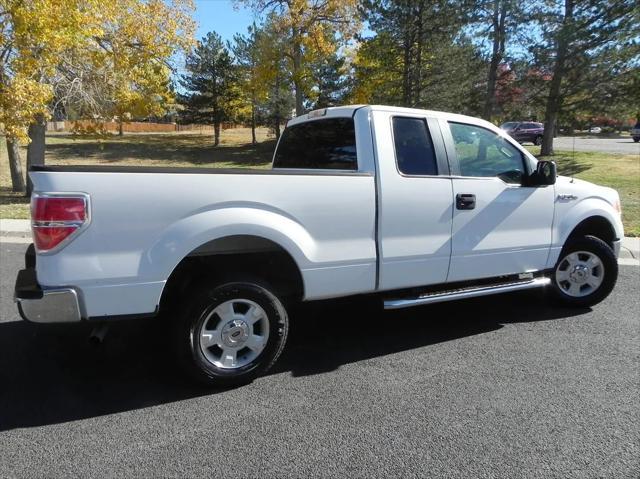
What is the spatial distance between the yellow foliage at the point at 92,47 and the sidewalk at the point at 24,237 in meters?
2.14

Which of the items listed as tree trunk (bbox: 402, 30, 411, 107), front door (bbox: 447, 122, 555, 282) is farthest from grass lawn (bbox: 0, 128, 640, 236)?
tree trunk (bbox: 402, 30, 411, 107)

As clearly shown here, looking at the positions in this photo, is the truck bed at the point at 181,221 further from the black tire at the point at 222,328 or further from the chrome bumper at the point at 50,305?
the black tire at the point at 222,328

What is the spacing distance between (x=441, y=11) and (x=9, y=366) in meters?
21.3

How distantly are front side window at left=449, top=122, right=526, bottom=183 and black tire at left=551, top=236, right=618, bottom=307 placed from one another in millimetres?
1017

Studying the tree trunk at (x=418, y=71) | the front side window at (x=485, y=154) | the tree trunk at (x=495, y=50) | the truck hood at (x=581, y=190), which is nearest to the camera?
the front side window at (x=485, y=154)

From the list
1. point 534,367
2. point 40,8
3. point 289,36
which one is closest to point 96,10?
point 40,8

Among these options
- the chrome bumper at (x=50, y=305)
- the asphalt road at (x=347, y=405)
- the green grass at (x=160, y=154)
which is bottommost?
the asphalt road at (x=347, y=405)

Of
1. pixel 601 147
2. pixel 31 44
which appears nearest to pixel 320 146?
pixel 31 44

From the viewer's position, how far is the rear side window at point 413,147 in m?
3.77

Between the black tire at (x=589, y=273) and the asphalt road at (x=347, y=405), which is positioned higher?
the black tire at (x=589, y=273)

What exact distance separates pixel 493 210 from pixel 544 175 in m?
0.63

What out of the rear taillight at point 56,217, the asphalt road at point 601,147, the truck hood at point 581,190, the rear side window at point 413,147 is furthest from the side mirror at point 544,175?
the asphalt road at point 601,147

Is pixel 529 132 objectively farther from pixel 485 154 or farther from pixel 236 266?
pixel 236 266

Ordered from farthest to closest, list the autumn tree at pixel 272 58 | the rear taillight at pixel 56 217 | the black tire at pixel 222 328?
1. the autumn tree at pixel 272 58
2. the black tire at pixel 222 328
3. the rear taillight at pixel 56 217
